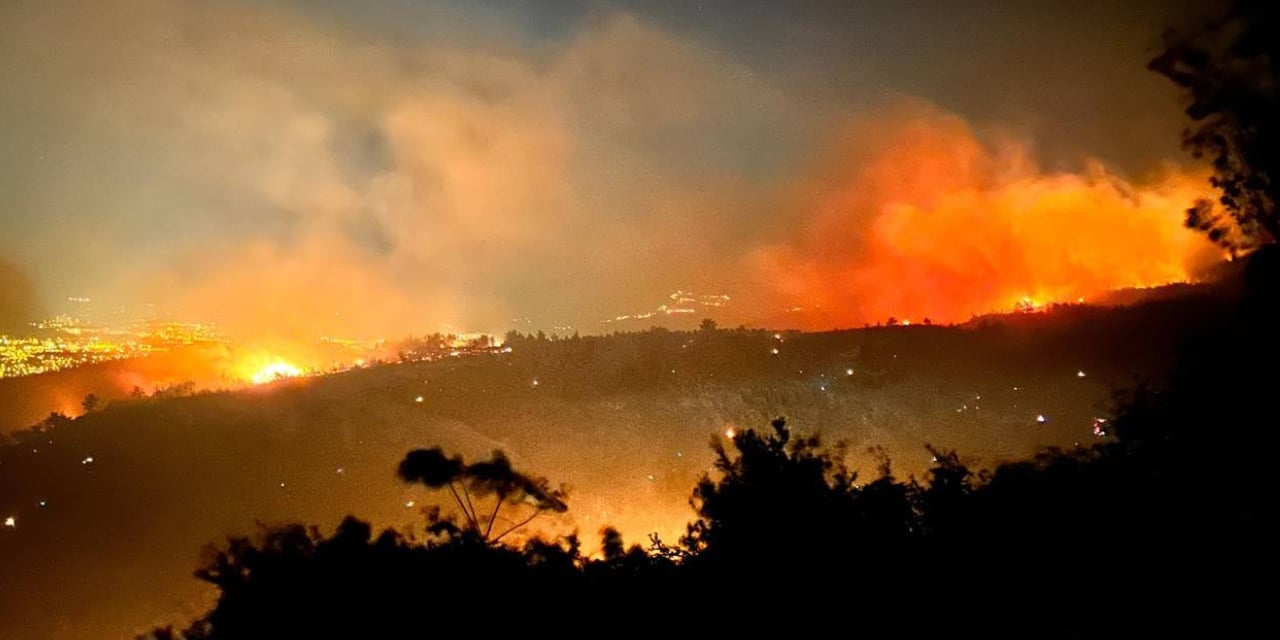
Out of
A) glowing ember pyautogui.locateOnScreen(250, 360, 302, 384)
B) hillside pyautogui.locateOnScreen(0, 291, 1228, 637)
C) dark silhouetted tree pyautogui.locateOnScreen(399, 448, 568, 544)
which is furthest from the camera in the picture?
glowing ember pyautogui.locateOnScreen(250, 360, 302, 384)

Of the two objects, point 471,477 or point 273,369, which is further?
point 273,369

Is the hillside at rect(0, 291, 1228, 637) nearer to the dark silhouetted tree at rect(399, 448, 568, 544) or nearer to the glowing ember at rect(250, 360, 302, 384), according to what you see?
the glowing ember at rect(250, 360, 302, 384)

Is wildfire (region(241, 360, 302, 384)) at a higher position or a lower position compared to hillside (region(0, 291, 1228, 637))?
higher

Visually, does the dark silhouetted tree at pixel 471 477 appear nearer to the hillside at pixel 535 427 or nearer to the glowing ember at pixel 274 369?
the hillside at pixel 535 427

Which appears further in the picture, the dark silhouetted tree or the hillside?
the hillside

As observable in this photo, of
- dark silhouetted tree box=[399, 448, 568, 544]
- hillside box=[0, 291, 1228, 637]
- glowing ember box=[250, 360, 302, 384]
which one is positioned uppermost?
glowing ember box=[250, 360, 302, 384]

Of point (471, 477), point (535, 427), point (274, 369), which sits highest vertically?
point (274, 369)

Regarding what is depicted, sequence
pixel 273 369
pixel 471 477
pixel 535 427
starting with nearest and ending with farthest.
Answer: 1. pixel 471 477
2. pixel 535 427
3. pixel 273 369

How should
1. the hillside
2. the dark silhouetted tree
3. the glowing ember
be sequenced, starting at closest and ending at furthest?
the dark silhouetted tree, the hillside, the glowing ember

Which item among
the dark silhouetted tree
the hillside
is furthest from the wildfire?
the dark silhouetted tree

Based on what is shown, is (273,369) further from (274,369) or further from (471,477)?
(471,477)

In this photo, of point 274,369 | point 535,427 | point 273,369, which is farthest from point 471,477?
point 273,369

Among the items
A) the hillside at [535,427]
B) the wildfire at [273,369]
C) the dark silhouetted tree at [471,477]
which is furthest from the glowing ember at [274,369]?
the dark silhouetted tree at [471,477]

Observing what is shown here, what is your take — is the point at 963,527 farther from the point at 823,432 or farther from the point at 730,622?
the point at 823,432
